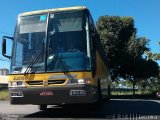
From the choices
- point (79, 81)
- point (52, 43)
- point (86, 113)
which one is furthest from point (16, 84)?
point (86, 113)

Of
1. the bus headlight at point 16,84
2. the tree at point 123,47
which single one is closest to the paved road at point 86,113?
the bus headlight at point 16,84

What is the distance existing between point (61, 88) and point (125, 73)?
3222 cm

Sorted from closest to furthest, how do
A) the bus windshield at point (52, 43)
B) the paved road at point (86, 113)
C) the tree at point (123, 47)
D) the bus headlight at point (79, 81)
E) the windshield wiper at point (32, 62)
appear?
the bus headlight at point (79, 81)
the bus windshield at point (52, 43)
the windshield wiper at point (32, 62)
the paved road at point (86, 113)
the tree at point (123, 47)

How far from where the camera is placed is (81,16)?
13.2 m

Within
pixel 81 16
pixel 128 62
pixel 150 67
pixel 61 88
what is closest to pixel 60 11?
pixel 81 16

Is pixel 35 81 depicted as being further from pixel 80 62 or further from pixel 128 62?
pixel 128 62

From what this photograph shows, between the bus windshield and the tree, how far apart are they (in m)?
28.1

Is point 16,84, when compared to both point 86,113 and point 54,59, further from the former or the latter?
point 86,113

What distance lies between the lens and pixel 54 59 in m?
12.8

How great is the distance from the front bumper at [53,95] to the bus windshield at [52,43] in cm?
61

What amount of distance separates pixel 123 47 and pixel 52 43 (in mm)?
30655

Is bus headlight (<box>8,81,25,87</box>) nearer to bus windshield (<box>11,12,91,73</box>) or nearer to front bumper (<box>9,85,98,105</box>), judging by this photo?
front bumper (<box>9,85,98,105</box>)

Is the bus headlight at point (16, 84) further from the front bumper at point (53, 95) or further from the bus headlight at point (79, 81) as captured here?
the bus headlight at point (79, 81)

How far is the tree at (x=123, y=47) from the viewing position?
4209 cm
